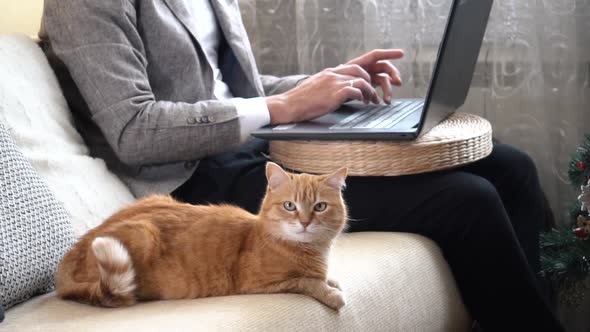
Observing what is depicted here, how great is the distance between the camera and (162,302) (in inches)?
48.7

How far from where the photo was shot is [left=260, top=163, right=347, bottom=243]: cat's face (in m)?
1.27

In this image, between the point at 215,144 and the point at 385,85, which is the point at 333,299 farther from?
the point at 385,85

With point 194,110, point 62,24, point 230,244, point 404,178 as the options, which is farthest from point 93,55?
point 404,178

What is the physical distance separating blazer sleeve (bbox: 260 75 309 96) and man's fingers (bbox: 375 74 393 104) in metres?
0.22

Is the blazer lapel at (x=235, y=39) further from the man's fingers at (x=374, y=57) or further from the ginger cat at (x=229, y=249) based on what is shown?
the ginger cat at (x=229, y=249)

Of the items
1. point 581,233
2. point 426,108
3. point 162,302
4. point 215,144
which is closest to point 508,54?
point 581,233

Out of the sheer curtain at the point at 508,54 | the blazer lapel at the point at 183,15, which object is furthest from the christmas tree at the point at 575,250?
the blazer lapel at the point at 183,15

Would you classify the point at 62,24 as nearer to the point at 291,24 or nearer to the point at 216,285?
the point at 216,285

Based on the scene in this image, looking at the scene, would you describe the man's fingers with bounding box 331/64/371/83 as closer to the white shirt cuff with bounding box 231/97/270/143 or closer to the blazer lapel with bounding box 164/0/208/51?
the white shirt cuff with bounding box 231/97/270/143

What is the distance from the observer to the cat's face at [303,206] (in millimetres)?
1266

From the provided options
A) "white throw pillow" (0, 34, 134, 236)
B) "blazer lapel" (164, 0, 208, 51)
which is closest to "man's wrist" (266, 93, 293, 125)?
"blazer lapel" (164, 0, 208, 51)

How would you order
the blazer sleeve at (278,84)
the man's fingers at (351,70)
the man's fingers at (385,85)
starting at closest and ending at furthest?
the man's fingers at (351,70)
the man's fingers at (385,85)
the blazer sleeve at (278,84)

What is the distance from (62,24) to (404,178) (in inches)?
28.1

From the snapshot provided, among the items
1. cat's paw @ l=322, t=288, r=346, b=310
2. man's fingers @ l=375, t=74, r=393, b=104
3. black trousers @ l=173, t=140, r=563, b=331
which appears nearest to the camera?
cat's paw @ l=322, t=288, r=346, b=310
